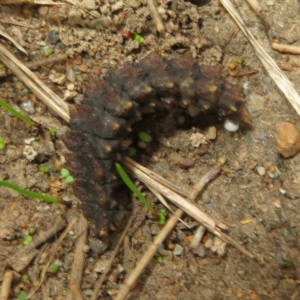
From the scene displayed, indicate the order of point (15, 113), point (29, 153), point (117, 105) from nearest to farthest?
point (117, 105) → point (15, 113) → point (29, 153)

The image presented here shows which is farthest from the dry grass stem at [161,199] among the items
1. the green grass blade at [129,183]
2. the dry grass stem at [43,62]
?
the dry grass stem at [43,62]

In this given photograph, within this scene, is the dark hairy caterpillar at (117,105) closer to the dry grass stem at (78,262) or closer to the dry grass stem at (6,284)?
the dry grass stem at (78,262)

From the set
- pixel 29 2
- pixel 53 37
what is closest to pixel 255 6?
pixel 53 37

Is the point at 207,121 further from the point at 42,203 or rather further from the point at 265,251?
the point at 42,203

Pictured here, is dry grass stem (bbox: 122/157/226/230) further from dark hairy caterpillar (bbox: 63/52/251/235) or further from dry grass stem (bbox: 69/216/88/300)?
dry grass stem (bbox: 69/216/88/300)

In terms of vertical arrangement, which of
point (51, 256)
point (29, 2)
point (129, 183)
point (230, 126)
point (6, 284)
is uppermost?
point (29, 2)

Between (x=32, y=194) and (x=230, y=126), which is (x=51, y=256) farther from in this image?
(x=230, y=126)
